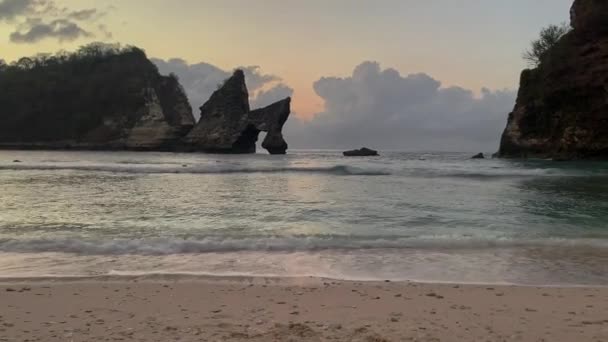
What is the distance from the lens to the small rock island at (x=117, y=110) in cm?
7994

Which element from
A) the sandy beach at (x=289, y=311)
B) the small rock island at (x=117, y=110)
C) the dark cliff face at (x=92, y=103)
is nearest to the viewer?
the sandy beach at (x=289, y=311)

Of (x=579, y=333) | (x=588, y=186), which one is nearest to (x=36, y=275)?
(x=579, y=333)

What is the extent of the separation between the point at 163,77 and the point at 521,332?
103 m

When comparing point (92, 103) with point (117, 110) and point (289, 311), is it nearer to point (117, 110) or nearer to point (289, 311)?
point (117, 110)

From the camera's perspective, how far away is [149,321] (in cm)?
433

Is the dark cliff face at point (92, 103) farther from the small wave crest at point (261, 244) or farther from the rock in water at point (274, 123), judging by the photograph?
the small wave crest at point (261, 244)

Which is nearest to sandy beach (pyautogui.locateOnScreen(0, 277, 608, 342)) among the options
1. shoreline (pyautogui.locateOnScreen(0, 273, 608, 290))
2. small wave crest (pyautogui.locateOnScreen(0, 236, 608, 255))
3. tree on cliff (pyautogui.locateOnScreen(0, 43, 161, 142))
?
shoreline (pyautogui.locateOnScreen(0, 273, 608, 290))

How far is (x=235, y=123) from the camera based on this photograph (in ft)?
261

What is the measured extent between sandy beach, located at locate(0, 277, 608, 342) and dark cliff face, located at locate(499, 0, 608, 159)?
4443cm

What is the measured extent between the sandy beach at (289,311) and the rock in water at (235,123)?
70.5 metres

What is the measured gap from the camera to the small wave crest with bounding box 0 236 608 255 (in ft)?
26.2

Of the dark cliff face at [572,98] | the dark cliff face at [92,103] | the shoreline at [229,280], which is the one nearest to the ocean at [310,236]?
the shoreline at [229,280]

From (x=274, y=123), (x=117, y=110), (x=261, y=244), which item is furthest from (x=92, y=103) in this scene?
(x=261, y=244)

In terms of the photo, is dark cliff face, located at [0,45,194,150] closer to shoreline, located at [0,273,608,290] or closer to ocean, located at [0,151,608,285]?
ocean, located at [0,151,608,285]
